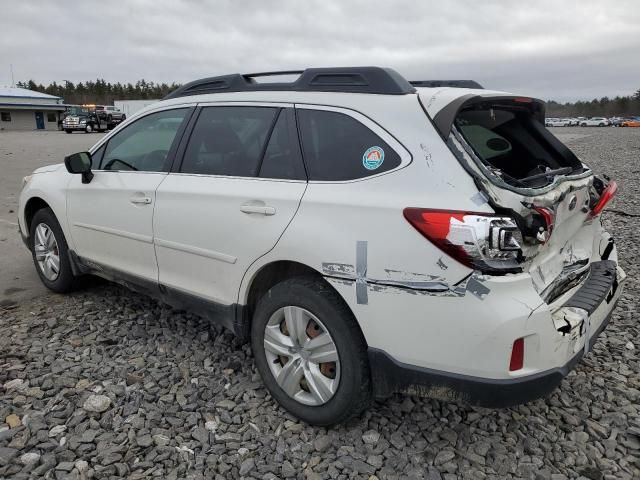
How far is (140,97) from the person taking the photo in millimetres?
93250

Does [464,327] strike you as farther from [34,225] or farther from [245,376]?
[34,225]

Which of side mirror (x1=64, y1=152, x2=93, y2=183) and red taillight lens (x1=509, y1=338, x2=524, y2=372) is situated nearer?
red taillight lens (x1=509, y1=338, x2=524, y2=372)

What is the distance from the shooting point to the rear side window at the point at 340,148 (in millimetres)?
2426

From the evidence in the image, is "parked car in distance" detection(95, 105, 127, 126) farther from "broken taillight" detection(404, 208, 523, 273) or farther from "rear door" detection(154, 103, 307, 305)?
"broken taillight" detection(404, 208, 523, 273)

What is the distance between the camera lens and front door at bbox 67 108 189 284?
345 cm

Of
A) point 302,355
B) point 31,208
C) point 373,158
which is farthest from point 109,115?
point 373,158

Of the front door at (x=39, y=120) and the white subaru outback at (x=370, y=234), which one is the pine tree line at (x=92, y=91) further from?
the white subaru outback at (x=370, y=234)

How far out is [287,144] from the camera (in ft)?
9.20

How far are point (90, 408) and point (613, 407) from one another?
295 cm

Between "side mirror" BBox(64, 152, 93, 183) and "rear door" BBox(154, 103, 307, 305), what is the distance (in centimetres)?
96

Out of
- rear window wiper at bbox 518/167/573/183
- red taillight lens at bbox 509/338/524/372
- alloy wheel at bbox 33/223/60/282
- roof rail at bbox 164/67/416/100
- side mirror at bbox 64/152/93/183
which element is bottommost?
alloy wheel at bbox 33/223/60/282

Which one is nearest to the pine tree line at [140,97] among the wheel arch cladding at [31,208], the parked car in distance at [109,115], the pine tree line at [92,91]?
the pine tree line at [92,91]

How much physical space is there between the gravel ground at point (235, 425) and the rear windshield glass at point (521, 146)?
1.34m

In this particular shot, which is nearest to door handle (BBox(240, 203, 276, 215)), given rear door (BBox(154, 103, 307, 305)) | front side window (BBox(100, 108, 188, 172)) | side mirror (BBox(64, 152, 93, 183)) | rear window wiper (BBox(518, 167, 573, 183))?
rear door (BBox(154, 103, 307, 305))
